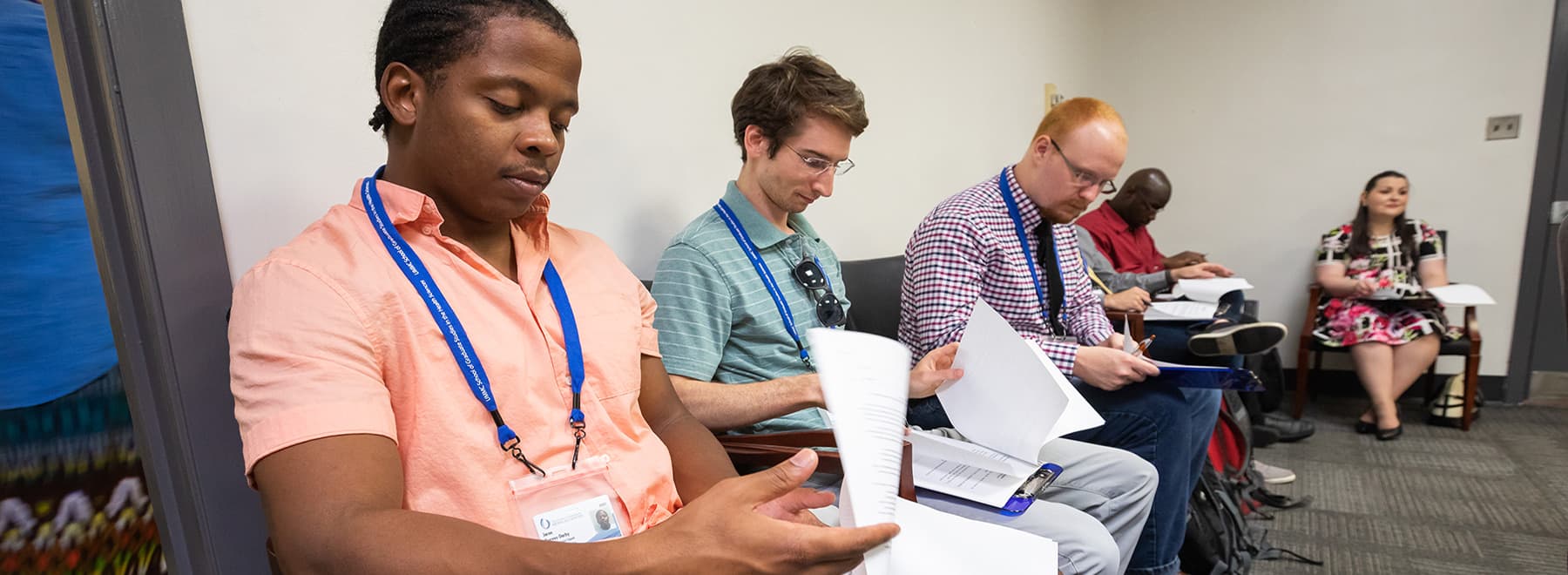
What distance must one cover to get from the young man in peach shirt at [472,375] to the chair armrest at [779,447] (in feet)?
0.56

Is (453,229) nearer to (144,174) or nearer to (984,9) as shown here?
(144,174)

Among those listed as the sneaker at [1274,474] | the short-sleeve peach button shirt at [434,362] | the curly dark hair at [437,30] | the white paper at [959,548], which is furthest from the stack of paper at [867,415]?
the sneaker at [1274,474]

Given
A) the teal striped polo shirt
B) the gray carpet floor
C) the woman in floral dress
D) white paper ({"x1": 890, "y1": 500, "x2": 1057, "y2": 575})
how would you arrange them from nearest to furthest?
1. white paper ({"x1": 890, "y1": 500, "x2": 1057, "y2": 575})
2. the teal striped polo shirt
3. the gray carpet floor
4. the woman in floral dress

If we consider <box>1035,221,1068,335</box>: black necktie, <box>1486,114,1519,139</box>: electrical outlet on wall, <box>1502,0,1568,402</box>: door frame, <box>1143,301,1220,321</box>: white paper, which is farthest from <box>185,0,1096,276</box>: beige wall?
Answer: <box>1502,0,1568,402</box>: door frame

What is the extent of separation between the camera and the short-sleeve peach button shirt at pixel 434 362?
670mm

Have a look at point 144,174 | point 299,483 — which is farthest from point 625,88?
point 299,483

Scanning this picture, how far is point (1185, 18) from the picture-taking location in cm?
454

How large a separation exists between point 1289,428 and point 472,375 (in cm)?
393

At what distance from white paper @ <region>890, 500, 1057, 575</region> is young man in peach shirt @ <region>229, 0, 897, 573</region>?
7.9 inches

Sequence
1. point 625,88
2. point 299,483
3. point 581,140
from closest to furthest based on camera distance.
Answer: point 299,483 → point 581,140 → point 625,88

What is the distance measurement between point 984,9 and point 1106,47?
6.80ft

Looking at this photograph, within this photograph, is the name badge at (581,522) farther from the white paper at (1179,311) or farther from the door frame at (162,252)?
the white paper at (1179,311)

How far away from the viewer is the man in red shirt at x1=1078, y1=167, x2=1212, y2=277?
338 cm

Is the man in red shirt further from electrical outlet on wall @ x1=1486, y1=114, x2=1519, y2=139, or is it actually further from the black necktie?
electrical outlet on wall @ x1=1486, y1=114, x2=1519, y2=139
